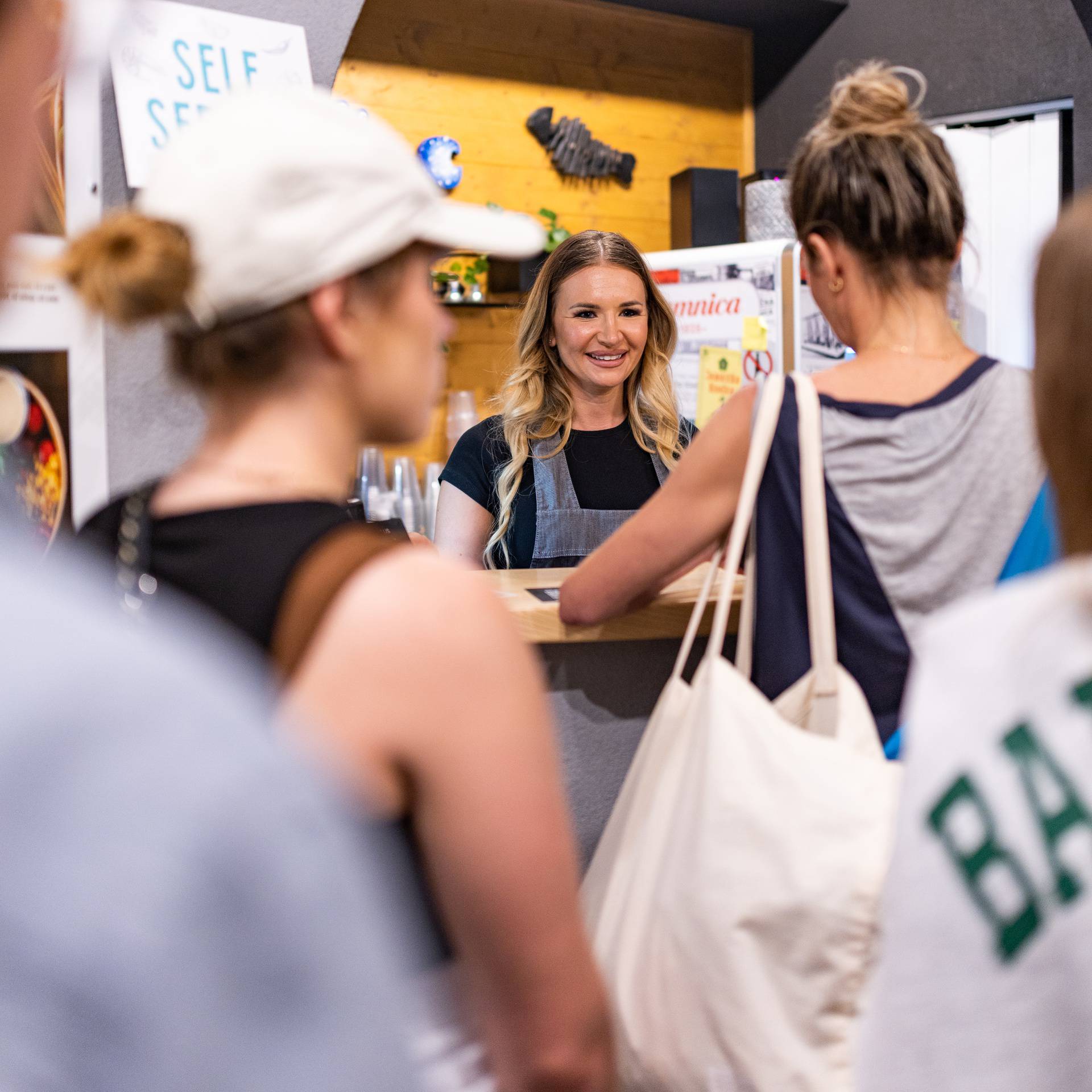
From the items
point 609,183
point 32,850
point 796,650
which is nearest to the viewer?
point 32,850

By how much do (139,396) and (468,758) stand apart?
5.49 feet

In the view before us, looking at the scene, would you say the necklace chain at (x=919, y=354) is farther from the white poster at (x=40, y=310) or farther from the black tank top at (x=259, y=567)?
the white poster at (x=40, y=310)

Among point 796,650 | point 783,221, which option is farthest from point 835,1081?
point 783,221

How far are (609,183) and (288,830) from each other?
581 cm

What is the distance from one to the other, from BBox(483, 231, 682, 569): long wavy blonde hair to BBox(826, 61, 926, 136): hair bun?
1.45 meters

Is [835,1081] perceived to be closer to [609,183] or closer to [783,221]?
[783,221]

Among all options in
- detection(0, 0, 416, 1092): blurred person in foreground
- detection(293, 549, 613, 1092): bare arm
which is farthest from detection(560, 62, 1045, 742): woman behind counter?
detection(0, 0, 416, 1092): blurred person in foreground

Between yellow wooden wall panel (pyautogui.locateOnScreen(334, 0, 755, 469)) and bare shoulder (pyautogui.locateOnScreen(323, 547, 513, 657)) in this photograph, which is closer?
bare shoulder (pyautogui.locateOnScreen(323, 547, 513, 657))

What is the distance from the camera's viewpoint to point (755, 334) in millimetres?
4008

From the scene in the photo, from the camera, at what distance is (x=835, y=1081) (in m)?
1.01

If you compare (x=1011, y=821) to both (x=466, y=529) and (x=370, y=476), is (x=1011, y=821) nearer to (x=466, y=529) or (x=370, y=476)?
(x=466, y=529)

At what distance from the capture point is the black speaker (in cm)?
529

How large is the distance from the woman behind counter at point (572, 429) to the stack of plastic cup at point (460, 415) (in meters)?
2.19

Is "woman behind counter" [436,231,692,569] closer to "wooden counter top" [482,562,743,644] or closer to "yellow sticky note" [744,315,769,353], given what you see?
"wooden counter top" [482,562,743,644]
